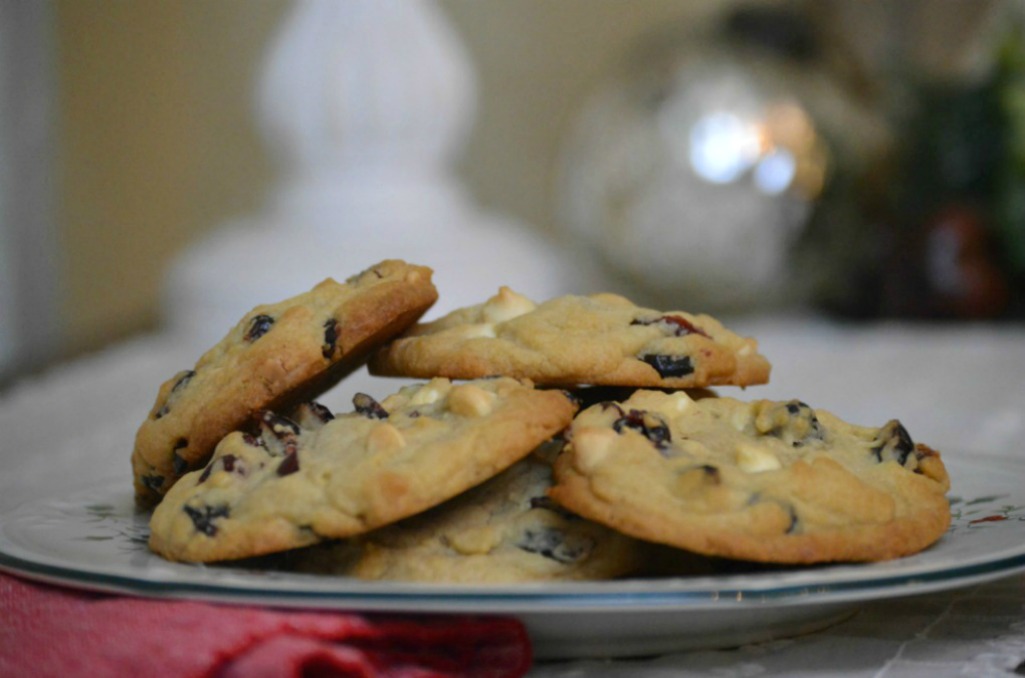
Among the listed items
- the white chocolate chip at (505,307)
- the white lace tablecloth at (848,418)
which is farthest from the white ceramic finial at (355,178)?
the white chocolate chip at (505,307)

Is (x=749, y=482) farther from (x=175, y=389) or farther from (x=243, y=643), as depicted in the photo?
(x=175, y=389)

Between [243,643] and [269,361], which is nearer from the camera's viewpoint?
[243,643]

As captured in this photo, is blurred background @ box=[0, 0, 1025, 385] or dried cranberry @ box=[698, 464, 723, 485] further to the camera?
blurred background @ box=[0, 0, 1025, 385]

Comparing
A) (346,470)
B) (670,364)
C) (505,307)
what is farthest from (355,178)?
(346,470)

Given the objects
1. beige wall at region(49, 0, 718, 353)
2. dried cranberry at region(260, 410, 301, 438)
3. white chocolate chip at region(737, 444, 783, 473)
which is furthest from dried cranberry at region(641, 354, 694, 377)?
beige wall at region(49, 0, 718, 353)

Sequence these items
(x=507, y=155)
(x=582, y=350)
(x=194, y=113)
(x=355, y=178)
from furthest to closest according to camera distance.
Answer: (x=507, y=155), (x=194, y=113), (x=355, y=178), (x=582, y=350)

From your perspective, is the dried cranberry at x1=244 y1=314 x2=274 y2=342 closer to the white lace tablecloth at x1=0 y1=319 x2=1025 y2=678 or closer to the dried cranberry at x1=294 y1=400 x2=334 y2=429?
the dried cranberry at x1=294 y1=400 x2=334 y2=429

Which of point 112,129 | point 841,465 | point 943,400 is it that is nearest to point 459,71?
point 943,400
